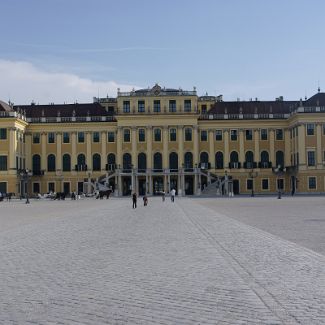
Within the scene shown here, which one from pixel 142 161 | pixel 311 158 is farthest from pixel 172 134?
pixel 311 158

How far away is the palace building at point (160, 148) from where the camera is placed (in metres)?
85.6

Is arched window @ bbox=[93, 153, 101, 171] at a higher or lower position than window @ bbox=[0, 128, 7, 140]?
lower

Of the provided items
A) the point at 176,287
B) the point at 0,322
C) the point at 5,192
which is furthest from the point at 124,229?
the point at 5,192

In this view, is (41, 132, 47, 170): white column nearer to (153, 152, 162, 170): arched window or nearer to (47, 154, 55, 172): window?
(47, 154, 55, 172): window

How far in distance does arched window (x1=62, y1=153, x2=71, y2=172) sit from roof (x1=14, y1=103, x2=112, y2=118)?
5.85 m

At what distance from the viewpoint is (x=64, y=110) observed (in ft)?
298

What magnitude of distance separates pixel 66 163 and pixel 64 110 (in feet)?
26.0

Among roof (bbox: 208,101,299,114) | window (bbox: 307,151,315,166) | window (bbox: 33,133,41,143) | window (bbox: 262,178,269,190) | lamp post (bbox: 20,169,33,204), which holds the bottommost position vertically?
window (bbox: 262,178,269,190)

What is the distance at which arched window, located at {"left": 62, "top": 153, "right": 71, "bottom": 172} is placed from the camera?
287 feet

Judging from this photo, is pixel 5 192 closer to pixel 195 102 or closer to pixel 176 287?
pixel 195 102

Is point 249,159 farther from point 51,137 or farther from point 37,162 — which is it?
point 37,162

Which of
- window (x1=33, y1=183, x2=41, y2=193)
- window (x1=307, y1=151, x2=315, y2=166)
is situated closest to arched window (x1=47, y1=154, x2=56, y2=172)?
window (x1=33, y1=183, x2=41, y2=193)

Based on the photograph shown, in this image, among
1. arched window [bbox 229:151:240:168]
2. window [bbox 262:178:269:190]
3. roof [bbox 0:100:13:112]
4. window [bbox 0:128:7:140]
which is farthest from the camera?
arched window [bbox 229:151:240:168]

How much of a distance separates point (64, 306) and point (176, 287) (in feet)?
6.63
